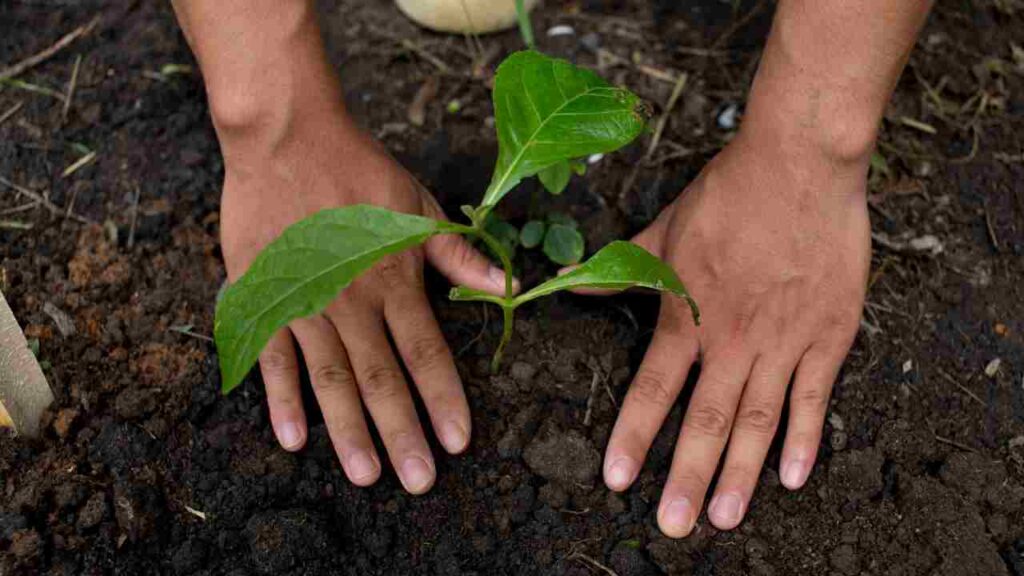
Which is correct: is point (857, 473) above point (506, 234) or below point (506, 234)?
below

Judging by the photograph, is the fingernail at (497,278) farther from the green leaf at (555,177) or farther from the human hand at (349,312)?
the green leaf at (555,177)

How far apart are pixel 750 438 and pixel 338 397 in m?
0.63

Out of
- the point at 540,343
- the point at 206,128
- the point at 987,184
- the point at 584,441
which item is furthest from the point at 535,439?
the point at 987,184

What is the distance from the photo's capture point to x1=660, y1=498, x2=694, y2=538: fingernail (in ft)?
4.69

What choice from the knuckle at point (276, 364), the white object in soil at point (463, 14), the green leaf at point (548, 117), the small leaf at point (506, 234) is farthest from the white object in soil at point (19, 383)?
the white object in soil at point (463, 14)

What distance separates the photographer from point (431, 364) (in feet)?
5.00

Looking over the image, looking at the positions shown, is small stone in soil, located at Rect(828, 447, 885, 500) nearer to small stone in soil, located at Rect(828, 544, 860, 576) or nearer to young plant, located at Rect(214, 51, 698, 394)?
small stone in soil, located at Rect(828, 544, 860, 576)

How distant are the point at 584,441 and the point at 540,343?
20 cm

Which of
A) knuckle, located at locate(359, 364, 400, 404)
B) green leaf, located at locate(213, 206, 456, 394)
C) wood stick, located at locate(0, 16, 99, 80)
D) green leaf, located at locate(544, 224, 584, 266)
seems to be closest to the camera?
green leaf, located at locate(213, 206, 456, 394)

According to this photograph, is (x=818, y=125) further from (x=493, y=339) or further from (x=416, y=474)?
(x=416, y=474)

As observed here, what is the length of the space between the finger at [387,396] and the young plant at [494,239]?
0.18m

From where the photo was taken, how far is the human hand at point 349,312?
4.87ft

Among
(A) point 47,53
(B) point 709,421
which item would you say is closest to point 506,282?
(B) point 709,421

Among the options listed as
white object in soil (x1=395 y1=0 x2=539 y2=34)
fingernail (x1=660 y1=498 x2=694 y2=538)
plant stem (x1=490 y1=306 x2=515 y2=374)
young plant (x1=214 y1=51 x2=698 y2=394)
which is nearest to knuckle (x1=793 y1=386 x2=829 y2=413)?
fingernail (x1=660 y1=498 x2=694 y2=538)
